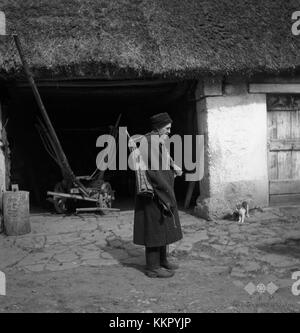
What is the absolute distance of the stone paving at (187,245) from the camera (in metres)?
4.11

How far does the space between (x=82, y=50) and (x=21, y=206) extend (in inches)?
91.8

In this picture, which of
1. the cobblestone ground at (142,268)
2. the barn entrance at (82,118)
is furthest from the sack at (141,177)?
the barn entrance at (82,118)

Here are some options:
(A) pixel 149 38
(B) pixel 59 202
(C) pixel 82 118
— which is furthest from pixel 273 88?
(C) pixel 82 118

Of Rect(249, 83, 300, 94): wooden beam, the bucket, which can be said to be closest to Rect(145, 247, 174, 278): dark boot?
the bucket

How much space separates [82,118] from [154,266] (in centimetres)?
722

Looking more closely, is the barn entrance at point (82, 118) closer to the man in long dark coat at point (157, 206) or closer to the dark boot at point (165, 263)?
the man in long dark coat at point (157, 206)

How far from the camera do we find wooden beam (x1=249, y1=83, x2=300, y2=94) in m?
6.05

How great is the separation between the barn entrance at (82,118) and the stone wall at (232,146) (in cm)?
73

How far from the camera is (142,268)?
160 inches

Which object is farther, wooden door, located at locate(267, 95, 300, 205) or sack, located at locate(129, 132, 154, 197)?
wooden door, located at locate(267, 95, 300, 205)

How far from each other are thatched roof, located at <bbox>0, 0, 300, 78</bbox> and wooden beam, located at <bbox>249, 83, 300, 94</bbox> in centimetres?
33

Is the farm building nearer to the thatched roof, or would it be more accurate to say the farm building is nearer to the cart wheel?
the thatched roof

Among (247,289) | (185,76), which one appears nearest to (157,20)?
(185,76)
